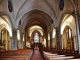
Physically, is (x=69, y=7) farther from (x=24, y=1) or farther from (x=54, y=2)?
(x=24, y=1)

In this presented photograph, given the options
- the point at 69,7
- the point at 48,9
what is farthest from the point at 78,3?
the point at 48,9

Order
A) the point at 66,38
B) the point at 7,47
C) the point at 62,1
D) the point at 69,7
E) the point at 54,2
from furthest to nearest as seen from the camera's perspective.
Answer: the point at 7,47, the point at 66,38, the point at 54,2, the point at 62,1, the point at 69,7

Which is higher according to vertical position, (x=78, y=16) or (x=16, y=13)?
(x=16, y=13)

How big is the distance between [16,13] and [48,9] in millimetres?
4587

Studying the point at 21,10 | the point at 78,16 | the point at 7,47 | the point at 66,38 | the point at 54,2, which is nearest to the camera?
the point at 78,16

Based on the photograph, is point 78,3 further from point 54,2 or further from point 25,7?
point 25,7

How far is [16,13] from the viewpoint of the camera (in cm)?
2162

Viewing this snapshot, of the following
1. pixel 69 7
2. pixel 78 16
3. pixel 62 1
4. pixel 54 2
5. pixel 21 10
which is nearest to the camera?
pixel 78 16

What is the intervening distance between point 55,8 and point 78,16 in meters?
7.69

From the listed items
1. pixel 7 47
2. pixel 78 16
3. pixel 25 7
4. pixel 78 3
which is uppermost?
pixel 25 7

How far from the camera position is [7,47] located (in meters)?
31.5

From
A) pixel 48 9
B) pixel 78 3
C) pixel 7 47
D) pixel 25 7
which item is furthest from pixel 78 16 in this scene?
pixel 7 47

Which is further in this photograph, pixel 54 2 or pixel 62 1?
pixel 54 2

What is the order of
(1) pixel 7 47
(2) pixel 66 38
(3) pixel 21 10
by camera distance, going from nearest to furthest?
1. (3) pixel 21 10
2. (2) pixel 66 38
3. (1) pixel 7 47
